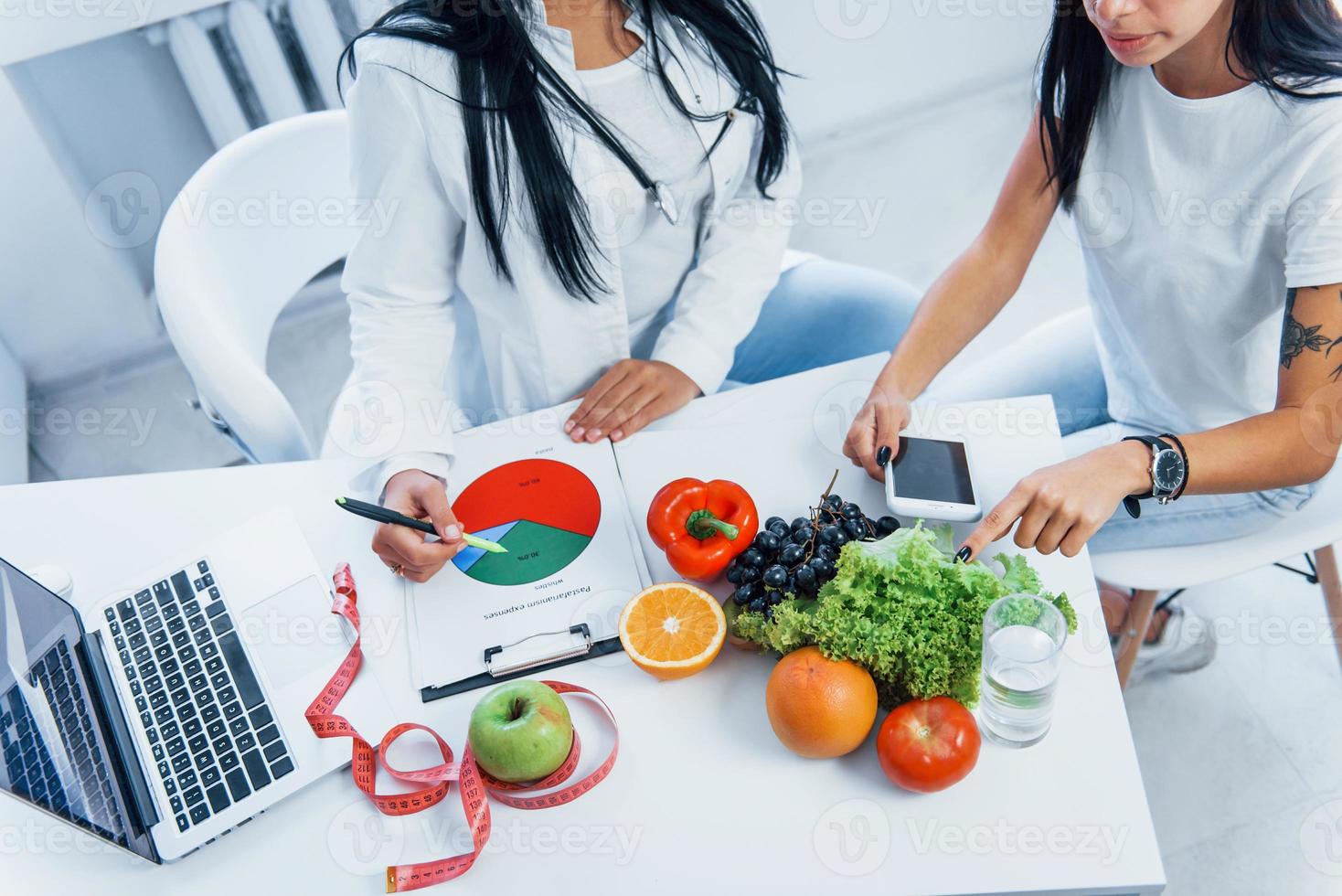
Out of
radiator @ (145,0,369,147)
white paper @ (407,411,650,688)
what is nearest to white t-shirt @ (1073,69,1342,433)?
white paper @ (407,411,650,688)

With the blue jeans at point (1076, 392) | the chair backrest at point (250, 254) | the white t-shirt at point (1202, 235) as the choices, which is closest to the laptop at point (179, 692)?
the chair backrest at point (250, 254)

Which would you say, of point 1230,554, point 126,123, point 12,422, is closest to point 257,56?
point 126,123

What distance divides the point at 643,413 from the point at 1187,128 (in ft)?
2.60

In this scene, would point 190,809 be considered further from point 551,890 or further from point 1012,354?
point 1012,354

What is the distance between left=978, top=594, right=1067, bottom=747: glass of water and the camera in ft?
3.19

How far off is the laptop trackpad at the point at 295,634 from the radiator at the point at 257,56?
153 cm

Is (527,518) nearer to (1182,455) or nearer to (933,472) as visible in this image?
(933,472)

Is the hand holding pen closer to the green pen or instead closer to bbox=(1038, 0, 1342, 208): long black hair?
the green pen

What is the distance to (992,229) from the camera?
1.50 m

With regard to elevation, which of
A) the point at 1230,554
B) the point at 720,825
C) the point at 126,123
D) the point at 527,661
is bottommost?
the point at 1230,554

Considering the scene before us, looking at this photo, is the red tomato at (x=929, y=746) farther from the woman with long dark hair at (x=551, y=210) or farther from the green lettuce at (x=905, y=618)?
the woman with long dark hair at (x=551, y=210)

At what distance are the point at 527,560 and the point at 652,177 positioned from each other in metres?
0.58

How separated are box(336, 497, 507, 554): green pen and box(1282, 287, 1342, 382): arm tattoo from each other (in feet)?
3.26

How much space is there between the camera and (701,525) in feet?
3.68
